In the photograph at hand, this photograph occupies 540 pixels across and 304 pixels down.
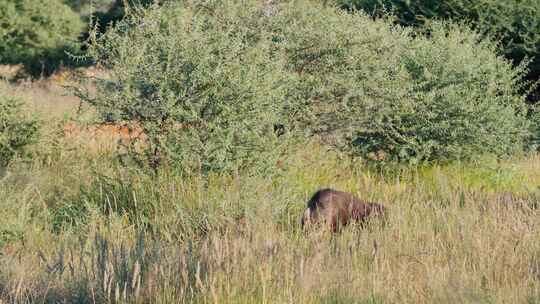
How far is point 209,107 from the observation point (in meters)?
8.08

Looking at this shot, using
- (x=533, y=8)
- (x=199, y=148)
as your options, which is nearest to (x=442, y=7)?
(x=533, y=8)

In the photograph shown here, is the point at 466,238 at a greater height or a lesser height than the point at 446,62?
lesser

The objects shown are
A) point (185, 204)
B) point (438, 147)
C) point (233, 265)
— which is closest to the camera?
point (233, 265)

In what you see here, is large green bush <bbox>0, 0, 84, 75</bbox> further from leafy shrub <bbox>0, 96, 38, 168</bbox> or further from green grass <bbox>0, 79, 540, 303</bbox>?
green grass <bbox>0, 79, 540, 303</bbox>

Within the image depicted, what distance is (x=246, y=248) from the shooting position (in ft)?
14.7

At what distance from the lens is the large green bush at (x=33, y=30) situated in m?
27.4

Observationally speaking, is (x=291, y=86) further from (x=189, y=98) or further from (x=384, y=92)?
(x=189, y=98)

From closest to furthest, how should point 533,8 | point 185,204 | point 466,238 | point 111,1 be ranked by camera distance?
point 466,238 < point 185,204 < point 533,8 < point 111,1

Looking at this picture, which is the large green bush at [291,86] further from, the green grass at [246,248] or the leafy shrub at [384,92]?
the green grass at [246,248]

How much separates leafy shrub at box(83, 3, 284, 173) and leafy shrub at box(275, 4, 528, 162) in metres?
1.69

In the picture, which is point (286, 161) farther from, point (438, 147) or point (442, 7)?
point (442, 7)

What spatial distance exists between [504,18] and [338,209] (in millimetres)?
9869

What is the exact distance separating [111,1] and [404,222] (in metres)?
28.8

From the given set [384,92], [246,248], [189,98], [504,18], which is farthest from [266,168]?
[504,18]
